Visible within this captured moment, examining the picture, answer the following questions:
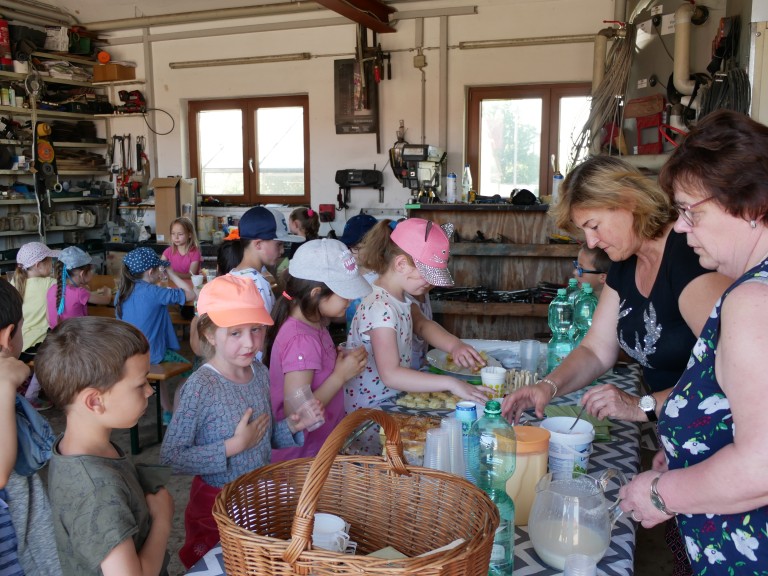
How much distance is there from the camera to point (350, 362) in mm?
2174

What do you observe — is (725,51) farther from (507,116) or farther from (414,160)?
(507,116)

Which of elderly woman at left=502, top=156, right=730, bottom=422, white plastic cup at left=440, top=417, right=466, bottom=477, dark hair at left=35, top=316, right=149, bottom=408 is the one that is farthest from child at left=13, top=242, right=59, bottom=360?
white plastic cup at left=440, top=417, right=466, bottom=477

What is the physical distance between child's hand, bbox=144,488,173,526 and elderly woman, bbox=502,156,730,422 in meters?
0.94

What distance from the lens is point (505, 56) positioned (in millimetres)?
6824

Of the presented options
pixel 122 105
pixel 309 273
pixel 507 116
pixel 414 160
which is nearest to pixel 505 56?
pixel 507 116

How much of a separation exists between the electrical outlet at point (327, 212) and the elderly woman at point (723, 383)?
6345 mm

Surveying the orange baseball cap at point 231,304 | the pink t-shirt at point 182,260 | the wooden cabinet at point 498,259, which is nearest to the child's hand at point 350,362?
the orange baseball cap at point 231,304

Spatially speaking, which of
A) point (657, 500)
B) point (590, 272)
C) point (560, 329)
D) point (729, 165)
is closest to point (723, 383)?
point (657, 500)

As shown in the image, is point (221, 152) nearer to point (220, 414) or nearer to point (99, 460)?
point (220, 414)

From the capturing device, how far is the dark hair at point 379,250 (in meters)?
2.50

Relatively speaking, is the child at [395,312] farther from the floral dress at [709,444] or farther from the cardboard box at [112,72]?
the cardboard box at [112,72]

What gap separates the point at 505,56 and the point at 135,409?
6.27 metres

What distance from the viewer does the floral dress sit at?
1.10 m

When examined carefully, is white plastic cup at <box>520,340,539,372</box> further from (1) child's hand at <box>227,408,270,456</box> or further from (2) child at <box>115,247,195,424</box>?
(2) child at <box>115,247,195,424</box>
